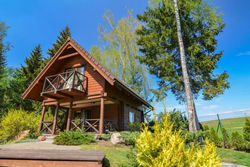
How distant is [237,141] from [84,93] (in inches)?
465

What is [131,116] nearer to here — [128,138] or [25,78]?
[128,138]

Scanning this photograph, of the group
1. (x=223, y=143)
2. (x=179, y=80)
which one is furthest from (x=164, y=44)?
(x=223, y=143)

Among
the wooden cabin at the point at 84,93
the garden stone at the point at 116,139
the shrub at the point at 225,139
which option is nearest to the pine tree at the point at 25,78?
the wooden cabin at the point at 84,93

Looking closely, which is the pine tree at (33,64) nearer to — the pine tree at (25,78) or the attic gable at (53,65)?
the pine tree at (25,78)

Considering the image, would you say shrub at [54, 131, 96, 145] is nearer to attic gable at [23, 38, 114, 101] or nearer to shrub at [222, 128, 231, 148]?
attic gable at [23, 38, 114, 101]

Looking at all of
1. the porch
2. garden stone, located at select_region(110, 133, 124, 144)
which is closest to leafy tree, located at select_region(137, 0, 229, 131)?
the porch

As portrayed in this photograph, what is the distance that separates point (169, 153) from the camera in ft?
7.02

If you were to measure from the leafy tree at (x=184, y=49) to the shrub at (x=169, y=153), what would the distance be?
10060 millimetres

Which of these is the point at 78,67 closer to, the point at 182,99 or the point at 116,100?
the point at 116,100

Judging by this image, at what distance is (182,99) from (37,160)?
14.6 metres

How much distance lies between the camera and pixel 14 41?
24328mm

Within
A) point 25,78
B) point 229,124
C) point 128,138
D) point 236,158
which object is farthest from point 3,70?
point 229,124

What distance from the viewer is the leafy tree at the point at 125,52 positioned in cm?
1828

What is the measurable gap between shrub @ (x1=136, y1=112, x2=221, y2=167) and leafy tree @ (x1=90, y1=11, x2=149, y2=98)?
Result: 15.9 metres
